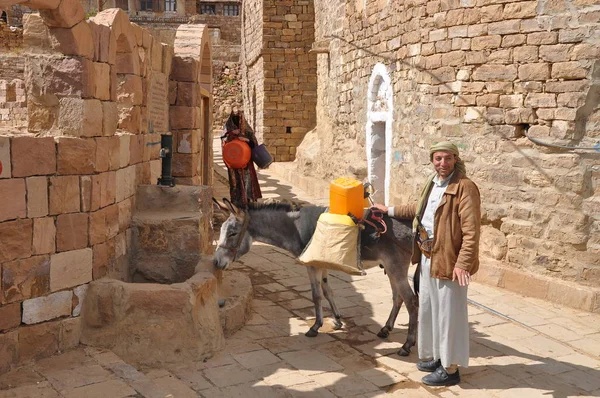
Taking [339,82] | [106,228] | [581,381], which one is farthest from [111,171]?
[339,82]

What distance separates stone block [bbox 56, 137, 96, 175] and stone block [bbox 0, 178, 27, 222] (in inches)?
14.0

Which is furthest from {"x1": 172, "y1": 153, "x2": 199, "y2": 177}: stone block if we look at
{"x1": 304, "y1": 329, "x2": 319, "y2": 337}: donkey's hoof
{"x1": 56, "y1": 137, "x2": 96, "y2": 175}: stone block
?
{"x1": 304, "y1": 329, "x2": 319, "y2": 337}: donkey's hoof

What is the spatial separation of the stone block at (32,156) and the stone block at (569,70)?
17.6 ft

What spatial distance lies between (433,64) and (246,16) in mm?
15132

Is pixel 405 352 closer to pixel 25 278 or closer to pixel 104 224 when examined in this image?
pixel 104 224

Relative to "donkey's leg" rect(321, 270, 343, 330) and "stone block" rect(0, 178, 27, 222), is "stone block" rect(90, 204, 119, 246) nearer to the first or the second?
"stone block" rect(0, 178, 27, 222)

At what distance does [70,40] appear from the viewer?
4602 millimetres

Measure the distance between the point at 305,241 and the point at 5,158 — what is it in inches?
104

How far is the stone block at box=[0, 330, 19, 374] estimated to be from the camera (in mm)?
4203

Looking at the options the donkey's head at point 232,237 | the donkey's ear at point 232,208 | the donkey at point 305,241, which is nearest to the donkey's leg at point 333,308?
the donkey at point 305,241

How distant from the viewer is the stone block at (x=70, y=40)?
4605 millimetres

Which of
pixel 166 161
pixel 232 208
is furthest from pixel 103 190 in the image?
pixel 166 161

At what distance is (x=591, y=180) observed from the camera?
657cm

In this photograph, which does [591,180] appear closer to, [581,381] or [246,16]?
[581,381]
